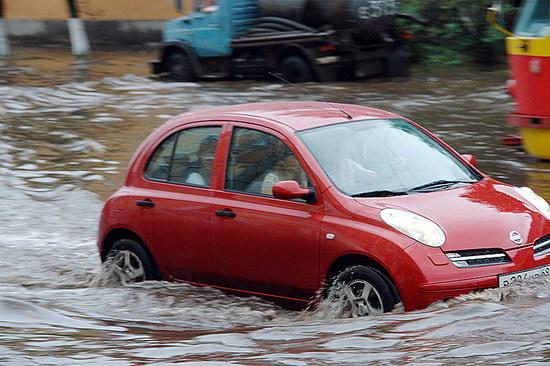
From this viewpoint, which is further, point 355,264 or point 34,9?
point 34,9

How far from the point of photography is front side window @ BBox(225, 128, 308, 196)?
26.0 ft

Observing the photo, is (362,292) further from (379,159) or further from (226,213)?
(226,213)

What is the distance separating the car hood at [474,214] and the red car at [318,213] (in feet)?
0.03

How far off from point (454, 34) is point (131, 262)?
18.0 metres

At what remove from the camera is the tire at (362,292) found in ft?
23.4

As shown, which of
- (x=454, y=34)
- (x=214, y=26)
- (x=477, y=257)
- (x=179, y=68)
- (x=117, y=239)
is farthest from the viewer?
(x=454, y=34)

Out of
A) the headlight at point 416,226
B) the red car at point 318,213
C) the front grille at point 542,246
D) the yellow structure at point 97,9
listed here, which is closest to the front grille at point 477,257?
the red car at point 318,213

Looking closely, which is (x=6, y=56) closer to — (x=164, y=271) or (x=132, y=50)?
(x=132, y=50)

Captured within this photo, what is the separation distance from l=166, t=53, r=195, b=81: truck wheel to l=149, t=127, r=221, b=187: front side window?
16057 millimetres

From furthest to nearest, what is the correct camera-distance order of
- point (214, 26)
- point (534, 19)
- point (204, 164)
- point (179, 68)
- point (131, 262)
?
point (179, 68) → point (214, 26) → point (534, 19) → point (131, 262) → point (204, 164)

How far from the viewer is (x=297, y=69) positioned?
907 inches

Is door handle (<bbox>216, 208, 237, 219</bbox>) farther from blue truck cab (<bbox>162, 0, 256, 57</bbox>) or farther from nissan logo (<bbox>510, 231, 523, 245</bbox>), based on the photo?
blue truck cab (<bbox>162, 0, 256, 57</bbox>)

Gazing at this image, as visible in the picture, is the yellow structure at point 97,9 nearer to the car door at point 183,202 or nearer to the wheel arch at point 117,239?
the wheel arch at point 117,239

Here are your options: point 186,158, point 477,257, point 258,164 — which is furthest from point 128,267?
point 477,257
